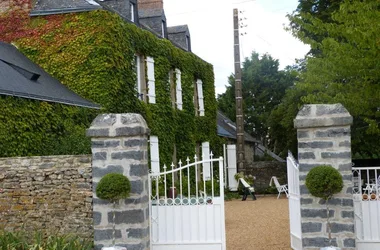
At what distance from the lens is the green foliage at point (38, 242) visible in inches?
292

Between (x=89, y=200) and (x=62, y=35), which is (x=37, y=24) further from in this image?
(x=89, y=200)

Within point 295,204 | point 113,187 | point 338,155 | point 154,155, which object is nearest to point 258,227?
point 295,204

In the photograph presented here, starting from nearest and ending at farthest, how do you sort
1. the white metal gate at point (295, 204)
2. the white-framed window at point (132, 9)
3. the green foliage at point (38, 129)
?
the white metal gate at point (295, 204) < the green foliage at point (38, 129) < the white-framed window at point (132, 9)

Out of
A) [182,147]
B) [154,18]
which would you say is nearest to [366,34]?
[182,147]

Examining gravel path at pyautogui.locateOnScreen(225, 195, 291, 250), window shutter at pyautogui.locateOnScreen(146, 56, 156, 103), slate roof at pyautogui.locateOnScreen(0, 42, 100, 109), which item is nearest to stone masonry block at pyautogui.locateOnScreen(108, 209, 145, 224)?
gravel path at pyautogui.locateOnScreen(225, 195, 291, 250)

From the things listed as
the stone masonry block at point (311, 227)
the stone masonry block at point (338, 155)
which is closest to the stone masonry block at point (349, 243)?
the stone masonry block at point (311, 227)

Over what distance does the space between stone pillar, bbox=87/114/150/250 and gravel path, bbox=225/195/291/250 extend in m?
2.21

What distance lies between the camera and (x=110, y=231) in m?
7.51

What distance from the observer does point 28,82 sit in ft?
43.7

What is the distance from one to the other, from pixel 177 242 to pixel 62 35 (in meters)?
9.33

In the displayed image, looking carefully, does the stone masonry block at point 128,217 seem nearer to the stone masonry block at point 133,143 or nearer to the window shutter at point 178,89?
the stone masonry block at point 133,143

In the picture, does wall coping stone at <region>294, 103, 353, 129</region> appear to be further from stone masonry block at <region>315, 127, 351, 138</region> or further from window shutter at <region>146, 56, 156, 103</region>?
window shutter at <region>146, 56, 156, 103</region>

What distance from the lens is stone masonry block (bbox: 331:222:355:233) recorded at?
7.28 metres

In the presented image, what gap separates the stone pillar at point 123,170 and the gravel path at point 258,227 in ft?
7.24
